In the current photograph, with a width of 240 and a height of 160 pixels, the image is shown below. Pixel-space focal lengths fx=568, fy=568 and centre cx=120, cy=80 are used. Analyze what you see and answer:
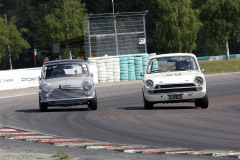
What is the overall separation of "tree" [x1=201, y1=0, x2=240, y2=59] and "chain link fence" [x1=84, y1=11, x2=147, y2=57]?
96.9ft

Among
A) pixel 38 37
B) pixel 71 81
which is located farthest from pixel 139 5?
pixel 71 81

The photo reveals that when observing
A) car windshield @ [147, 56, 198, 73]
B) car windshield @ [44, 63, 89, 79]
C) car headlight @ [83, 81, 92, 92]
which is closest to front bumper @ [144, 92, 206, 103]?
car windshield @ [147, 56, 198, 73]

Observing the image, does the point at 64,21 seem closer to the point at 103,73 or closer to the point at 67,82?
the point at 103,73

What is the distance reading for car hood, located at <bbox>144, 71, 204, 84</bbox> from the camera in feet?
46.6

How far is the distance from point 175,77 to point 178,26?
61.4m

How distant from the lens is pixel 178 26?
74938mm

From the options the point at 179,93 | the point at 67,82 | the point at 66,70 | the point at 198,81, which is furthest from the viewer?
the point at 66,70

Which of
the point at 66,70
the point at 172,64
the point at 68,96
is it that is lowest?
the point at 68,96

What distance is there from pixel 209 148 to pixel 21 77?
88.5 feet

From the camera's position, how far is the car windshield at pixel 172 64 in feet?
49.3

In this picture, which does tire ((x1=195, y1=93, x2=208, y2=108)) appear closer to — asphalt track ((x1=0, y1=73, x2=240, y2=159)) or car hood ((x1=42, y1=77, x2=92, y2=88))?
asphalt track ((x1=0, y1=73, x2=240, y2=159))

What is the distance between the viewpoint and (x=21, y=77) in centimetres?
3428

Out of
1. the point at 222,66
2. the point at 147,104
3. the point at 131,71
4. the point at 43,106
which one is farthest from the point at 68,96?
the point at 222,66

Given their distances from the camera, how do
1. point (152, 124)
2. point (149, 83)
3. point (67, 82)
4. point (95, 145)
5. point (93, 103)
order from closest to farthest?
point (95, 145), point (152, 124), point (149, 83), point (67, 82), point (93, 103)
